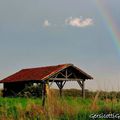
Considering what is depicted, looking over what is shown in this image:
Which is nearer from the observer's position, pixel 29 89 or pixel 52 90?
pixel 52 90

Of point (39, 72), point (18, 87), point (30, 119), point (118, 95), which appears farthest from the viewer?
point (18, 87)

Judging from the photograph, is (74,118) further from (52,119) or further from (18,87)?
(18,87)

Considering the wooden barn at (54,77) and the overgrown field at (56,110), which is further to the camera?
the wooden barn at (54,77)

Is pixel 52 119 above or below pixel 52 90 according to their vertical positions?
below

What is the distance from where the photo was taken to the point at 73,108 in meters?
6.02

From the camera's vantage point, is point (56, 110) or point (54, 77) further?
point (54, 77)

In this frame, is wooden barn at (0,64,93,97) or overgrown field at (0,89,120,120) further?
wooden barn at (0,64,93,97)

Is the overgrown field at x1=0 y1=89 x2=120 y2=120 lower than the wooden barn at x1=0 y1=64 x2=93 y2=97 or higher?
lower

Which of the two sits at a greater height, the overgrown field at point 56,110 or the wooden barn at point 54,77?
the wooden barn at point 54,77

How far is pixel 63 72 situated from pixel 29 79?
343 centimetres

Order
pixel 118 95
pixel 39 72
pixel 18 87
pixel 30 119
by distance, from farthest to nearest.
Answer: pixel 18 87 < pixel 39 72 < pixel 118 95 < pixel 30 119

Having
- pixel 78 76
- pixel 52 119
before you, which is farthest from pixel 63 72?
pixel 52 119

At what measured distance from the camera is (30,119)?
20.5 ft

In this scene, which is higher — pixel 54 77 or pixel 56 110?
A: pixel 54 77
